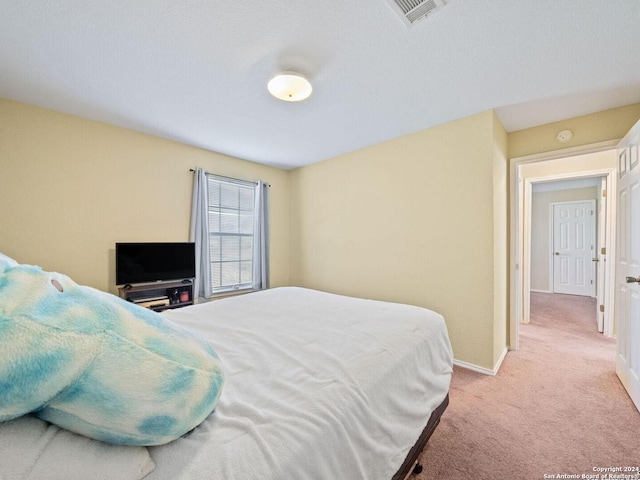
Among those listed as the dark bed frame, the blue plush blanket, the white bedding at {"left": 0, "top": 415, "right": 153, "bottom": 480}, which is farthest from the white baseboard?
the white bedding at {"left": 0, "top": 415, "right": 153, "bottom": 480}

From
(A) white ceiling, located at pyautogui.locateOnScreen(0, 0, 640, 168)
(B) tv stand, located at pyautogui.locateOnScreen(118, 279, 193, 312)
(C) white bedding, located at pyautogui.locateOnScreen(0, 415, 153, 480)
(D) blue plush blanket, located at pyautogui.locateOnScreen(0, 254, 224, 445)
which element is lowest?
(B) tv stand, located at pyautogui.locateOnScreen(118, 279, 193, 312)

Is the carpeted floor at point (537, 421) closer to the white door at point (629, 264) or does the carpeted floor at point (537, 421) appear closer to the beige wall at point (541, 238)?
the white door at point (629, 264)

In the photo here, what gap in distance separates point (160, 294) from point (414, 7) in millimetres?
3308

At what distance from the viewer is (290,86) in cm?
195

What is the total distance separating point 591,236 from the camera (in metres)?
5.29

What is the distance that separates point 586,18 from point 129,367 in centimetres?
258

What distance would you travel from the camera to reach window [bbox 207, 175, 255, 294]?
3592 millimetres

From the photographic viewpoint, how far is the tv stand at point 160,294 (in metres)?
2.70

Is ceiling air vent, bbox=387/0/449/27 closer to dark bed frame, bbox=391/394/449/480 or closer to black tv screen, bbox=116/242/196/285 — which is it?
dark bed frame, bbox=391/394/449/480

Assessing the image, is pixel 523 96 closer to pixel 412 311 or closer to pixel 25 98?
pixel 412 311

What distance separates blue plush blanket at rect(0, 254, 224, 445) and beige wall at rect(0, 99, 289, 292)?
2.39m

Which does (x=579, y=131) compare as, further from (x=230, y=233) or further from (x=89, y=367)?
(x=230, y=233)

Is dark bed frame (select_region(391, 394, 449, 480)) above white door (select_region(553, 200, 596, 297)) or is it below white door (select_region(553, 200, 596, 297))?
below

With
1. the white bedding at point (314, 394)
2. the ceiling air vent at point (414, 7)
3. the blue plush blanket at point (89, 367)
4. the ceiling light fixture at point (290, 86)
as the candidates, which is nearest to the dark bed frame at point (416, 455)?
the white bedding at point (314, 394)
